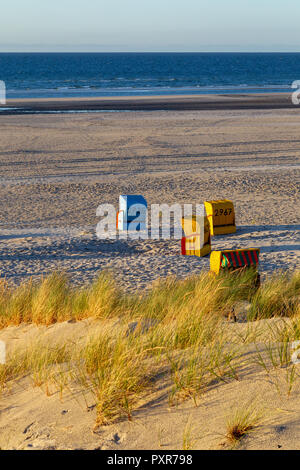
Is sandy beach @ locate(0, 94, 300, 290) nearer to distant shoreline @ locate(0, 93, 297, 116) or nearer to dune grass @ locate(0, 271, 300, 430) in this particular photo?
dune grass @ locate(0, 271, 300, 430)

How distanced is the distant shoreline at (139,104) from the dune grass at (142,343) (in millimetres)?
23243

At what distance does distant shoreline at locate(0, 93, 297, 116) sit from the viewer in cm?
2998

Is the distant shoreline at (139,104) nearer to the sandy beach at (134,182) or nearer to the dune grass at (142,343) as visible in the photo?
the sandy beach at (134,182)

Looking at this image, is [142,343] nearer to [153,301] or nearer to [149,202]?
[153,301]

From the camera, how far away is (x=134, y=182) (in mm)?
13383

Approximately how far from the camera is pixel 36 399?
146 inches

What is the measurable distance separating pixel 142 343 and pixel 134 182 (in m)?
9.56

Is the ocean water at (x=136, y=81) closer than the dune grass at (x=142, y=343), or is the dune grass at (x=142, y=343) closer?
the dune grass at (x=142, y=343)

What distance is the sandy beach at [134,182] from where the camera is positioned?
8.10 m

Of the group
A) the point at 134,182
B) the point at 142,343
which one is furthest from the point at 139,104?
the point at 142,343

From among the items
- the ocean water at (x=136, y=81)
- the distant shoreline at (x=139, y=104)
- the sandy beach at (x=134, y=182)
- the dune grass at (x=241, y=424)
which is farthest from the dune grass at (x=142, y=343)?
the ocean water at (x=136, y=81)

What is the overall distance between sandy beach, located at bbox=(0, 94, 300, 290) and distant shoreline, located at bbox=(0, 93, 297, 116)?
11.1 ft

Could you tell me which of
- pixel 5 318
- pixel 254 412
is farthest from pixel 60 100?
pixel 254 412

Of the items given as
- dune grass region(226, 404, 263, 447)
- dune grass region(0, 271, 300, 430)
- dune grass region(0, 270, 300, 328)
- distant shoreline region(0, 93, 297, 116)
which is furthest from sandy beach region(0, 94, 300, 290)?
dune grass region(226, 404, 263, 447)
